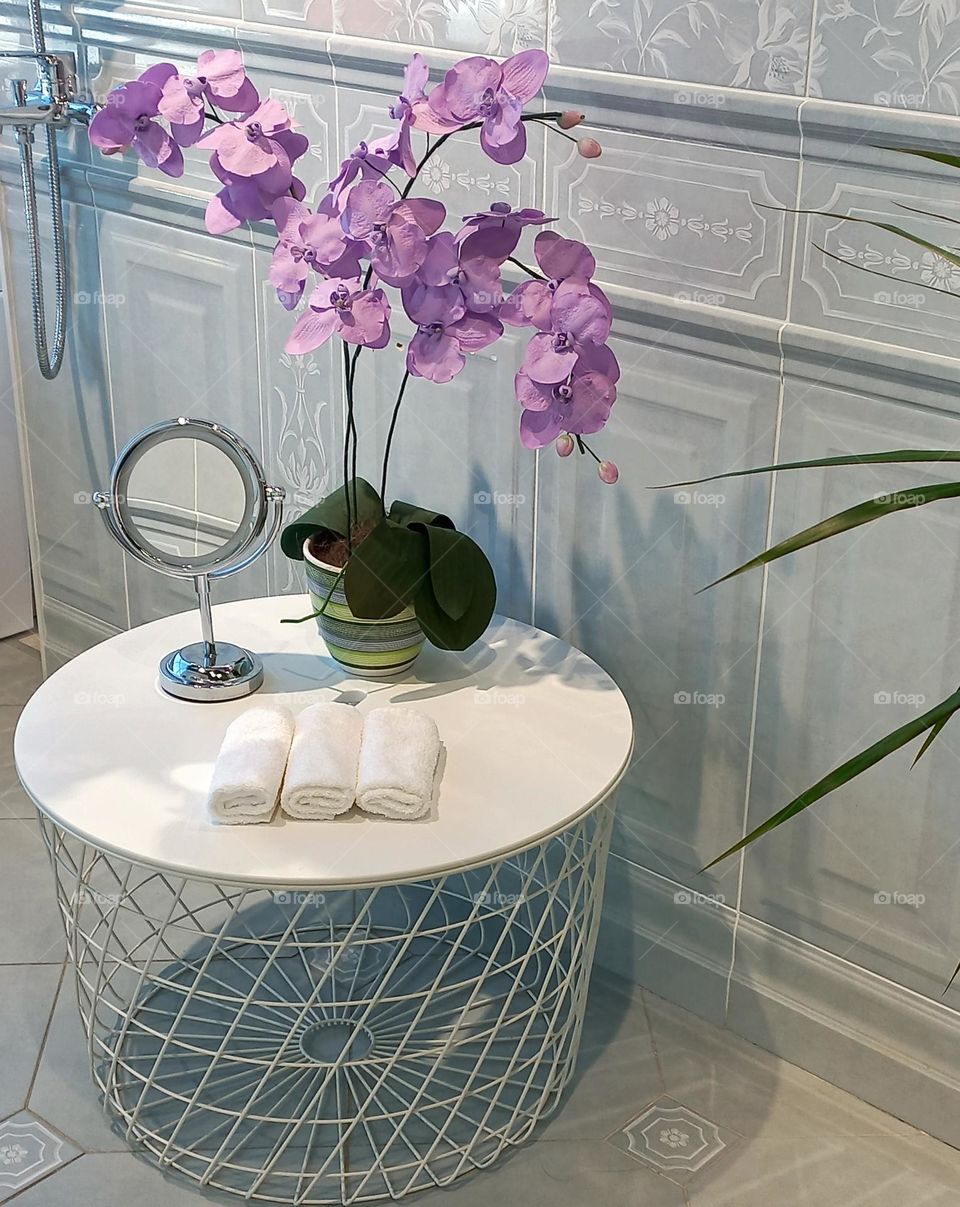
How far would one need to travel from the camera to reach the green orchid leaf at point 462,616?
153cm

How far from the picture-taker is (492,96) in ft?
4.14

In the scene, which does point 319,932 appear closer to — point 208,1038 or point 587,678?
point 208,1038

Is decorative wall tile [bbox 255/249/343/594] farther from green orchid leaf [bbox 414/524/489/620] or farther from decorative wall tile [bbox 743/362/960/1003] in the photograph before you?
decorative wall tile [bbox 743/362/960/1003]

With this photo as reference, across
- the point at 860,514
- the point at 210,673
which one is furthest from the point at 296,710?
the point at 860,514

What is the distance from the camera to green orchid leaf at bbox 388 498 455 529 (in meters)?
1.59

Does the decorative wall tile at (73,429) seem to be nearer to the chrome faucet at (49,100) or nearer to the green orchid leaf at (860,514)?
the chrome faucet at (49,100)

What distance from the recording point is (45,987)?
1.82m

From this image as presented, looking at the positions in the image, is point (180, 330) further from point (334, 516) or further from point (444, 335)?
point (444, 335)

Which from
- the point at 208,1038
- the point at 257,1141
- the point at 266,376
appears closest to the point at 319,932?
the point at 208,1038

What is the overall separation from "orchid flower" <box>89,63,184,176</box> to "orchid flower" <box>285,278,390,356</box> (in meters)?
0.21

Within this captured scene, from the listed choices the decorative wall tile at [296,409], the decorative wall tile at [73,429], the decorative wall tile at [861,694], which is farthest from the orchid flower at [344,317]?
the decorative wall tile at [73,429]

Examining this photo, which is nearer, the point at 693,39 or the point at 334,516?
the point at 693,39

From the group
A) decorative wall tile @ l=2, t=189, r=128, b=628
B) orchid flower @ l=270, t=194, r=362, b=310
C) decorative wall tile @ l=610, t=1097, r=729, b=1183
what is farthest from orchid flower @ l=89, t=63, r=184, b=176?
decorative wall tile @ l=610, t=1097, r=729, b=1183

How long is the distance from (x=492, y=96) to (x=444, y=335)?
21cm
